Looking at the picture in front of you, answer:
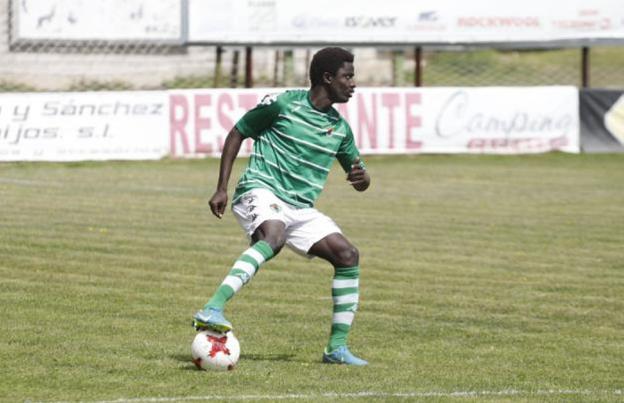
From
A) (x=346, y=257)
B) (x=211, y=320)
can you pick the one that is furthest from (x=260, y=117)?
(x=211, y=320)

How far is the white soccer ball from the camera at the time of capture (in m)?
8.64

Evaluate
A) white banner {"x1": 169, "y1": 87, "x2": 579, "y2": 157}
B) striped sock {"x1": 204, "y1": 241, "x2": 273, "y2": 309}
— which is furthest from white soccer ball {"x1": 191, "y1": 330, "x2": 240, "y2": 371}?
white banner {"x1": 169, "y1": 87, "x2": 579, "y2": 157}

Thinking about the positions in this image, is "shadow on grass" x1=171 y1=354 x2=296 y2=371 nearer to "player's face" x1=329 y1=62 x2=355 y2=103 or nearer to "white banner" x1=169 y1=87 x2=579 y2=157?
"player's face" x1=329 y1=62 x2=355 y2=103

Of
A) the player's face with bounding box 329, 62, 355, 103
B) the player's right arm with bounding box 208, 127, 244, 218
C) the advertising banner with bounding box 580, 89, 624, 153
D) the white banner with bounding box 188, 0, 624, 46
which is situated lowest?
the advertising banner with bounding box 580, 89, 624, 153

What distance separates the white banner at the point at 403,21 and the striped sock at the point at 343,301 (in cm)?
2226

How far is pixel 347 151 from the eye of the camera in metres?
9.60

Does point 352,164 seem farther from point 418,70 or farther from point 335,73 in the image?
point 418,70

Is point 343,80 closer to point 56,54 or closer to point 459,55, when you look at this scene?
point 56,54

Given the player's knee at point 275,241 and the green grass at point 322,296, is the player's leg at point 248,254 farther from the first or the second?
the green grass at point 322,296

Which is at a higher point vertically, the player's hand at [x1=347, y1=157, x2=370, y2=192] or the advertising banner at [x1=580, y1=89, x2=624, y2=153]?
the player's hand at [x1=347, y1=157, x2=370, y2=192]

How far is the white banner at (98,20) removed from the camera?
1211 inches

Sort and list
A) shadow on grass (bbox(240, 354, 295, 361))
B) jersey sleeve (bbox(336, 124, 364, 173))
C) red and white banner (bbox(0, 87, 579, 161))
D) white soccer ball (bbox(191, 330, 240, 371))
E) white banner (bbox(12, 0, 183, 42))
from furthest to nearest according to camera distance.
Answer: white banner (bbox(12, 0, 183, 42)) → red and white banner (bbox(0, 87, 579, 161)) → jersey sleeve (bbox(336, 124, 364, 173)) → shadow on grass (bbox(240, 354, 295, 361)) → white soccer ball (bbox(191, 330, 240, 371))

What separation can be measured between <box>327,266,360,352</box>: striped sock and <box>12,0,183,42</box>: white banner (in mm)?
22364

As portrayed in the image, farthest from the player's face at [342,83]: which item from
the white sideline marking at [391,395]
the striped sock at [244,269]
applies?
the white sideline marking at [391,395]
